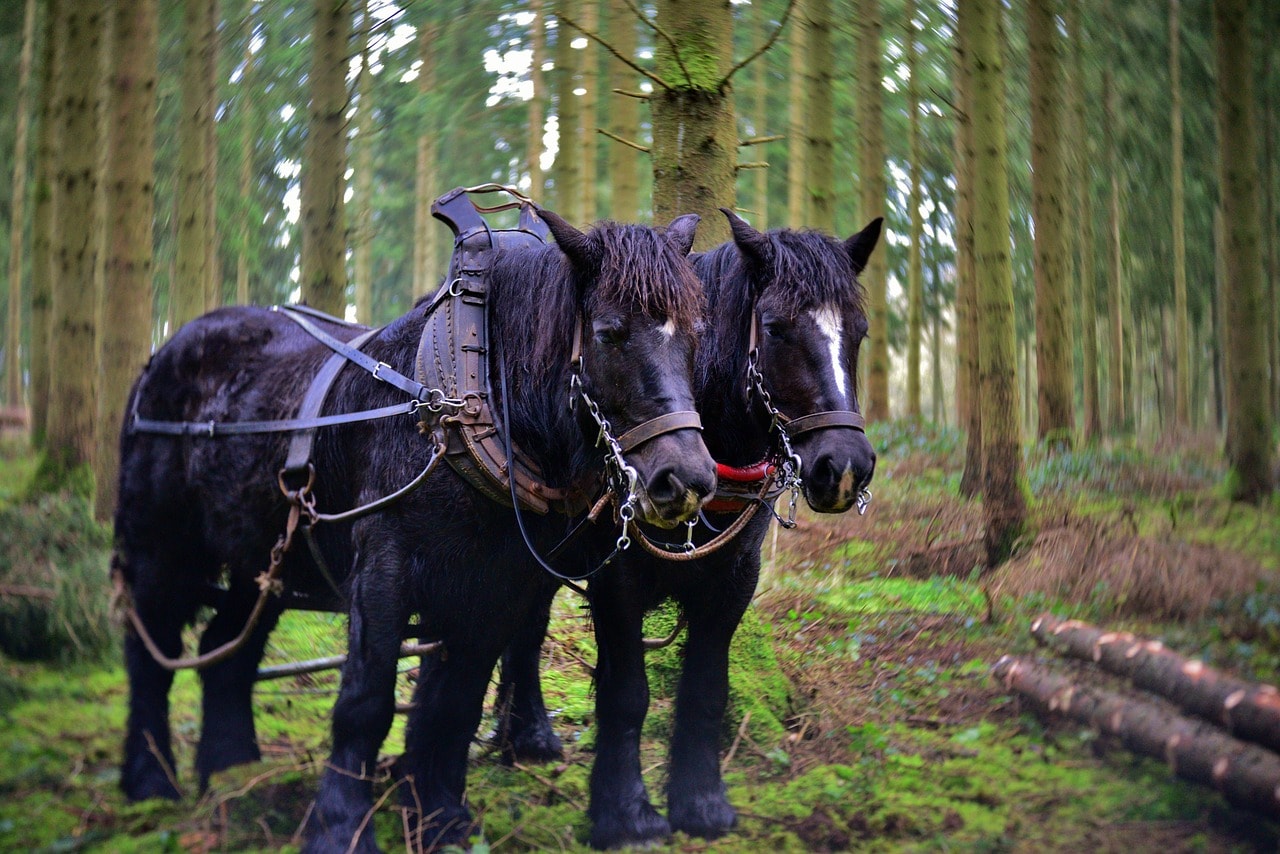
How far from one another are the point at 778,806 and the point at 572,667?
2.19 m

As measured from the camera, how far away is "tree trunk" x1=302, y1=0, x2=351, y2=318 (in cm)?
666

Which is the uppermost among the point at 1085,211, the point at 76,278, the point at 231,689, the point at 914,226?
the point at 1085,211

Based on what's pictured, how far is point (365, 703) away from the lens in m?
3.48

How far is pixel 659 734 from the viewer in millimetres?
4742

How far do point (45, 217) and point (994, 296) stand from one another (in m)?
9.92

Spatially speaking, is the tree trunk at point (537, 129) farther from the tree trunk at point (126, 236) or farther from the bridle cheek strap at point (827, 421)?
the bridle cheek strap at point (827, 421)

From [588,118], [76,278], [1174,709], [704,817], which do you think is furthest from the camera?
[588,118]

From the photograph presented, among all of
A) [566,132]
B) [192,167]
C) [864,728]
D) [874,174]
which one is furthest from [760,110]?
[864,728]

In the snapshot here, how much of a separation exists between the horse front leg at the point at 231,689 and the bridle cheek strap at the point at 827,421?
2513 millimetres

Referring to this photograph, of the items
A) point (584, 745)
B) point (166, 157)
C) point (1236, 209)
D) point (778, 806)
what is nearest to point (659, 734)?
point (584, 745)

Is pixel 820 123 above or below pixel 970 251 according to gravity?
above

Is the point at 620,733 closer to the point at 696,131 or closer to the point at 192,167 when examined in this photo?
the point at 696,131

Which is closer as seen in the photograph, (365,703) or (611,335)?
(611,335)

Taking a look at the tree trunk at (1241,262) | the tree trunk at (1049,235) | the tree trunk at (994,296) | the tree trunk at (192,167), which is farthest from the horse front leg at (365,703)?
the tree trunk at (1049,235)
